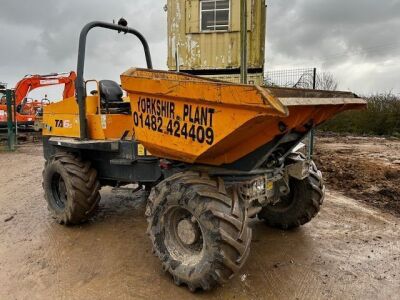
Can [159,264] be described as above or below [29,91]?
below

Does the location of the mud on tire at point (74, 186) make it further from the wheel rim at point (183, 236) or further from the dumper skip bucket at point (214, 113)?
the wheel rim at point (183, 236)

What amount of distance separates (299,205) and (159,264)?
5.56 feet

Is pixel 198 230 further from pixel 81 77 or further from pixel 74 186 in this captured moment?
pixel 81 77

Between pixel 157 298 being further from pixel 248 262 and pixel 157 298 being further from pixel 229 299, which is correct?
pixel 248 262

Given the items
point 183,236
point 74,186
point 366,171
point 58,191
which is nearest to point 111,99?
point 74,186

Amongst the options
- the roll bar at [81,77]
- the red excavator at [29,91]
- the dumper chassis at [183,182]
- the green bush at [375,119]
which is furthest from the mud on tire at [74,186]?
the green bush at [375,119]

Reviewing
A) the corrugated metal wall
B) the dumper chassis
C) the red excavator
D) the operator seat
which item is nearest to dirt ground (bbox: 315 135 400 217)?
the dumper chassis

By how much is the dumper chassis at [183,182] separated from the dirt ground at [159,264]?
242 mm

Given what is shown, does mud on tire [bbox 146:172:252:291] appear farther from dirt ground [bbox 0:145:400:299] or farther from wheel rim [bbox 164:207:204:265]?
dirt ground [bbox 0:145:400:299]

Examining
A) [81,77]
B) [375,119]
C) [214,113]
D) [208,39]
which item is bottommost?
[375,119]

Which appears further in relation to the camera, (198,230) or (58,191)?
(58,191)

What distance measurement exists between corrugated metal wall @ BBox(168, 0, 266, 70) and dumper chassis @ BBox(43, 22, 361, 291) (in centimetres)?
696

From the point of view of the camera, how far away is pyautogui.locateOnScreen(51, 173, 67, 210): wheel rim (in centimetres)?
498

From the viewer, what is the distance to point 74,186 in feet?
14.6
